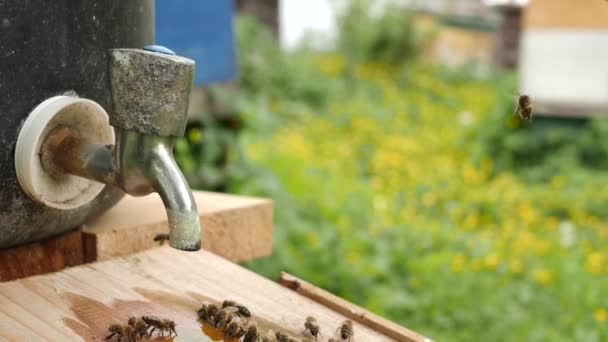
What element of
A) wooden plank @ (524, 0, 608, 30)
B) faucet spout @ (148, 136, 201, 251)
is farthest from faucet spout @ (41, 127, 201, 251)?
wooden plank @ (524, 0, 608, 30)

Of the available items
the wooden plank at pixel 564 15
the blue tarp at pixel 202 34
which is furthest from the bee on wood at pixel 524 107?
the wooden plank at pixel 564 15

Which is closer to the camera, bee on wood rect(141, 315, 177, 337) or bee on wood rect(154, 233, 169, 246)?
bee on wood rect(141, 315, 177, 337)

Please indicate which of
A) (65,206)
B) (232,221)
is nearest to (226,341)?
(65,206)

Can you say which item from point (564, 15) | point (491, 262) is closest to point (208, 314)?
point (491, 262)

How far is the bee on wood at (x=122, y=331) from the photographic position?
3.42 feet

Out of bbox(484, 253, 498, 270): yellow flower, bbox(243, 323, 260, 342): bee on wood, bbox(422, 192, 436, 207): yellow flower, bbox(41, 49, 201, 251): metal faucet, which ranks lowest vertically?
bbox(422, 192, 436, 207): yellow flower

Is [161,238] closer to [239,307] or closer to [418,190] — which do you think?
[239,307]

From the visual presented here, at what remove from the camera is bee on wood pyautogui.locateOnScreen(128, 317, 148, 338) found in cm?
106

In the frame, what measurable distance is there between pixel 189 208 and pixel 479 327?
360cm

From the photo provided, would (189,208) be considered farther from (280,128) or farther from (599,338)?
(280,128)

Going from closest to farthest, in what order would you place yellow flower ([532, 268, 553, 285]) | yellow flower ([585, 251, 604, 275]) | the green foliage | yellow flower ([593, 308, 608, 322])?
yellow flower ([593, 308, 608, 322]) → yellow flower ([532, 268, 553, 285]) → yellow flower ([585, 251, 604, 275]) → the green foliage

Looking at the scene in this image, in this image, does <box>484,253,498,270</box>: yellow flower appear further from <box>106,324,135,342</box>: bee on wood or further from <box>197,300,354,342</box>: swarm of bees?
<box>106,324,135,342</box>: bee on wood

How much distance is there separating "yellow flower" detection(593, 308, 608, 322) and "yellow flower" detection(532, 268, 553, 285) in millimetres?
409

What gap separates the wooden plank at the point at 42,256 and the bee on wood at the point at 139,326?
33cm
